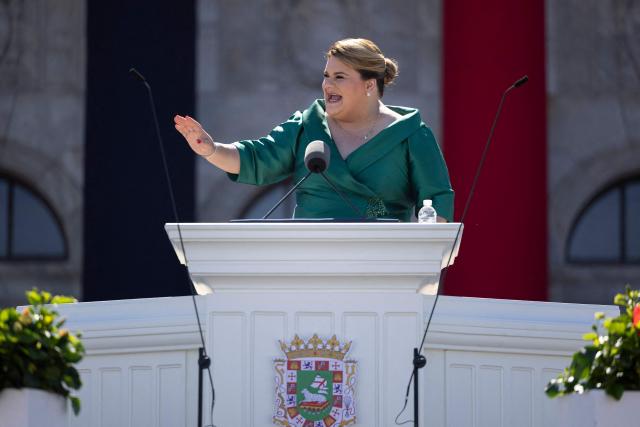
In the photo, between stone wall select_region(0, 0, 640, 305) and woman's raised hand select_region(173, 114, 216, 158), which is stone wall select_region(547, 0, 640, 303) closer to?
stone wall select_region(0, 0, 640, 305)

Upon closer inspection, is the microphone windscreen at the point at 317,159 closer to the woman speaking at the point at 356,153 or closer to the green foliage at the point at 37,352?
the woman speaking at the point at 356,153

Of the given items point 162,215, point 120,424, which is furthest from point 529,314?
point 162,215

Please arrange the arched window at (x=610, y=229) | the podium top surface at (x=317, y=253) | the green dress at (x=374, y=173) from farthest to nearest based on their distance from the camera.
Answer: the arched window at (x=610, y=229) → the green dress at (x=374, y=173) → the podium top surface at (x=317, y=253)

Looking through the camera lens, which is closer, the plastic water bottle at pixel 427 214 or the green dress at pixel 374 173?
the plastic water bottle at pixel 427 214

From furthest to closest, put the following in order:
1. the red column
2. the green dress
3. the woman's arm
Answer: the red column < the green dress < the woman's arm

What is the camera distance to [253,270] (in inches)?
223

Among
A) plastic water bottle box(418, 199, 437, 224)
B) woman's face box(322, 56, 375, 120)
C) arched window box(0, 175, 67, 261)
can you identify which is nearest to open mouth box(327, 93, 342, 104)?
woman's face box(322, 56, 375, 120)

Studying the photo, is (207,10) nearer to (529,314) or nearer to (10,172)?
(10,172)

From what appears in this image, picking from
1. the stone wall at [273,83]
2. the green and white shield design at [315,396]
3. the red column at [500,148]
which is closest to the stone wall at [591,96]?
the stone wall at [273,83]

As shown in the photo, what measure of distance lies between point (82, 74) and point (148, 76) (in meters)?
1.49

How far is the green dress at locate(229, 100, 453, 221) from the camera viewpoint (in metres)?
6.37

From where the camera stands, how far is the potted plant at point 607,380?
5062 mm

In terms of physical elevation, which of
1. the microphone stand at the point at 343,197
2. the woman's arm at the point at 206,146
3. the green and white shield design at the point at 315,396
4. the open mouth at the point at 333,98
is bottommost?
the green and white shield design at the point at 315,396

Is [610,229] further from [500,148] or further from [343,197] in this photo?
[343,197]
